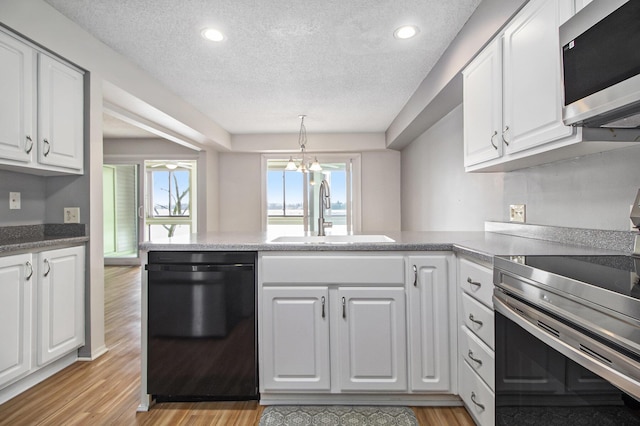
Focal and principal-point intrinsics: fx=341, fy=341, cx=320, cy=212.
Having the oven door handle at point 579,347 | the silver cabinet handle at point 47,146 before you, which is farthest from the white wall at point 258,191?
→ the oven door handle at point 579,347

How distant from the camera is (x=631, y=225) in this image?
4.44 feet

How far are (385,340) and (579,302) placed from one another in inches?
41.6

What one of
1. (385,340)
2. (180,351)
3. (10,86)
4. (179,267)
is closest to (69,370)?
(180,351)

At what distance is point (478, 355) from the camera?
4.87ft

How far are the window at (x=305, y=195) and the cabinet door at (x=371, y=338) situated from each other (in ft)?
13.9

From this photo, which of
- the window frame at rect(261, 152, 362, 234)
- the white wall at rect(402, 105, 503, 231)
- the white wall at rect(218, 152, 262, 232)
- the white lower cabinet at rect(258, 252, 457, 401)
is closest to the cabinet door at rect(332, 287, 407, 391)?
the white lower cabinet at rect(258, 252, 457, 401)

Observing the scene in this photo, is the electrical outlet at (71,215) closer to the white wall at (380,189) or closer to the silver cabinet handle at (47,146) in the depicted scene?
the silver cabinet handle at (47,146)

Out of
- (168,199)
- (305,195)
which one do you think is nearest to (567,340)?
(305,195)

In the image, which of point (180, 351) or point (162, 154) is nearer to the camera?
point (180, 351)

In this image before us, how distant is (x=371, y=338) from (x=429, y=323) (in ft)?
1.00

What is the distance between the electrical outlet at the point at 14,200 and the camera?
2270 millimetres

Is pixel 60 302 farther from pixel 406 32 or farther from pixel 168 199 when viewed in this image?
pixel 168 199

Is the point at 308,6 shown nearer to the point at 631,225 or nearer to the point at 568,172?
the point at 568,172

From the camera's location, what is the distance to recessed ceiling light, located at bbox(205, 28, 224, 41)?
7.78ft
